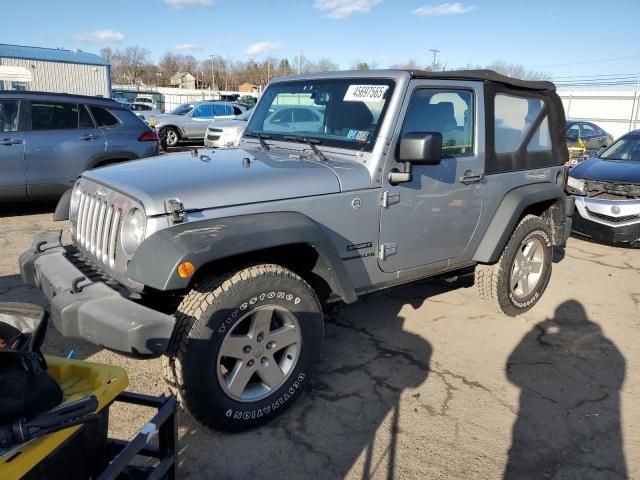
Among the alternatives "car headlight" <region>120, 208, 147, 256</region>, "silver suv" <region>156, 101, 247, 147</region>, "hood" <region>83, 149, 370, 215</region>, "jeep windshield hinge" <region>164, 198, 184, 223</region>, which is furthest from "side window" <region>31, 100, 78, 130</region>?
"silver suv" <region>156, 101, 247, 147</region>

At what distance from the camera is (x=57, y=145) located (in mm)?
7305

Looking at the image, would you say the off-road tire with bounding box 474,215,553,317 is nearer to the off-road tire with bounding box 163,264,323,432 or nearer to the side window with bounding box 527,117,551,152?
the side window with bounding box 527,117,551,152

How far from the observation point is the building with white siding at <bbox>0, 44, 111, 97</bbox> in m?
31.2

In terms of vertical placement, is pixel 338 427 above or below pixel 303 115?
below

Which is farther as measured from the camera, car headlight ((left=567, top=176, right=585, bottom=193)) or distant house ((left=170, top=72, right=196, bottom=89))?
distant house ((left=170, top=72, right=196, bottom=89))

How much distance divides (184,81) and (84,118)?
83.4 metres

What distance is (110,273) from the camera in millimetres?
2789

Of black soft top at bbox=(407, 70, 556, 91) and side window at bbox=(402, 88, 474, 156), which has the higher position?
black soft top at bbox=(407, 70, 556, 91)

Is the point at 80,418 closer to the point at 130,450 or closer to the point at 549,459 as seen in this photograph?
the point at 130,450

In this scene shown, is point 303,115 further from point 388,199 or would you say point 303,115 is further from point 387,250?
point 387,250

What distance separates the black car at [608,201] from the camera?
6.82m

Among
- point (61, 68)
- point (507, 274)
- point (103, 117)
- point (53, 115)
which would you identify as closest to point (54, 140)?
point (53, 115)

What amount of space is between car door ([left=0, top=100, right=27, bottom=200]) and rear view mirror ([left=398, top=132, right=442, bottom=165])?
19.6 feet

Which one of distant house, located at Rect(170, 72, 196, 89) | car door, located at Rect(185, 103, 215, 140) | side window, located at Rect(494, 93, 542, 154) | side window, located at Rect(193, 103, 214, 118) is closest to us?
side window, located at Rect(494, 93, 542, 154)
